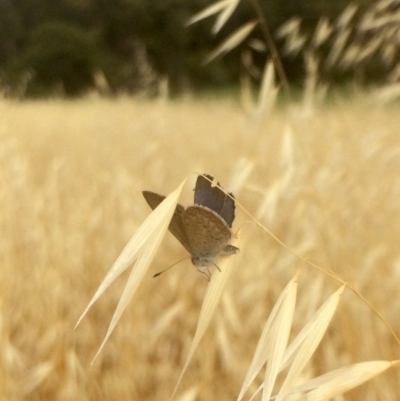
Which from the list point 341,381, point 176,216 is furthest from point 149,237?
point 341,381

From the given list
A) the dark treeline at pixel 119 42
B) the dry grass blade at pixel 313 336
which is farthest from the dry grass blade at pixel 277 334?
the dark treeline at pixel 119 42

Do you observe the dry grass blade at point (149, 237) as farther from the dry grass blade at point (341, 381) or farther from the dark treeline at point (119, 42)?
the dark treeline at point (119, 42)

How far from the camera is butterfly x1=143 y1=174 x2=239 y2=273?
0.71 ft

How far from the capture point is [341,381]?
231 millimetres

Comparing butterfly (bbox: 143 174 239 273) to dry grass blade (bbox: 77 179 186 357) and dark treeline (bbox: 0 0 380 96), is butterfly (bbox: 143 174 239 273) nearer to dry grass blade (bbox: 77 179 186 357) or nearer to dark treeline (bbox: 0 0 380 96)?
dry grass blade (bbox: 77 179 186 357)

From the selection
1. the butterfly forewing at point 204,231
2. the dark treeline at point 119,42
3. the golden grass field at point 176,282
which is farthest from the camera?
the dark treeline at point 119,42

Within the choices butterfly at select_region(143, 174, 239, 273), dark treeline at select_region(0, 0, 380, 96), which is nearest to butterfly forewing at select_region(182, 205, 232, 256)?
butterfly at select_region(143, 174, 239, 273)

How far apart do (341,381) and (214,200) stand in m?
0.12

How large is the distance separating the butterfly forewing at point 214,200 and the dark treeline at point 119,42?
170 centimetres

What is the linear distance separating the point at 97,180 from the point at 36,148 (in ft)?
2.41

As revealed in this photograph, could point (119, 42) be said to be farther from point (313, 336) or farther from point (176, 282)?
point (313, 336)

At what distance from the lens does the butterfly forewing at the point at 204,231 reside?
22cm

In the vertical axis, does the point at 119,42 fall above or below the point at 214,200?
below

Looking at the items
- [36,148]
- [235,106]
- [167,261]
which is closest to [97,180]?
[167,261]
